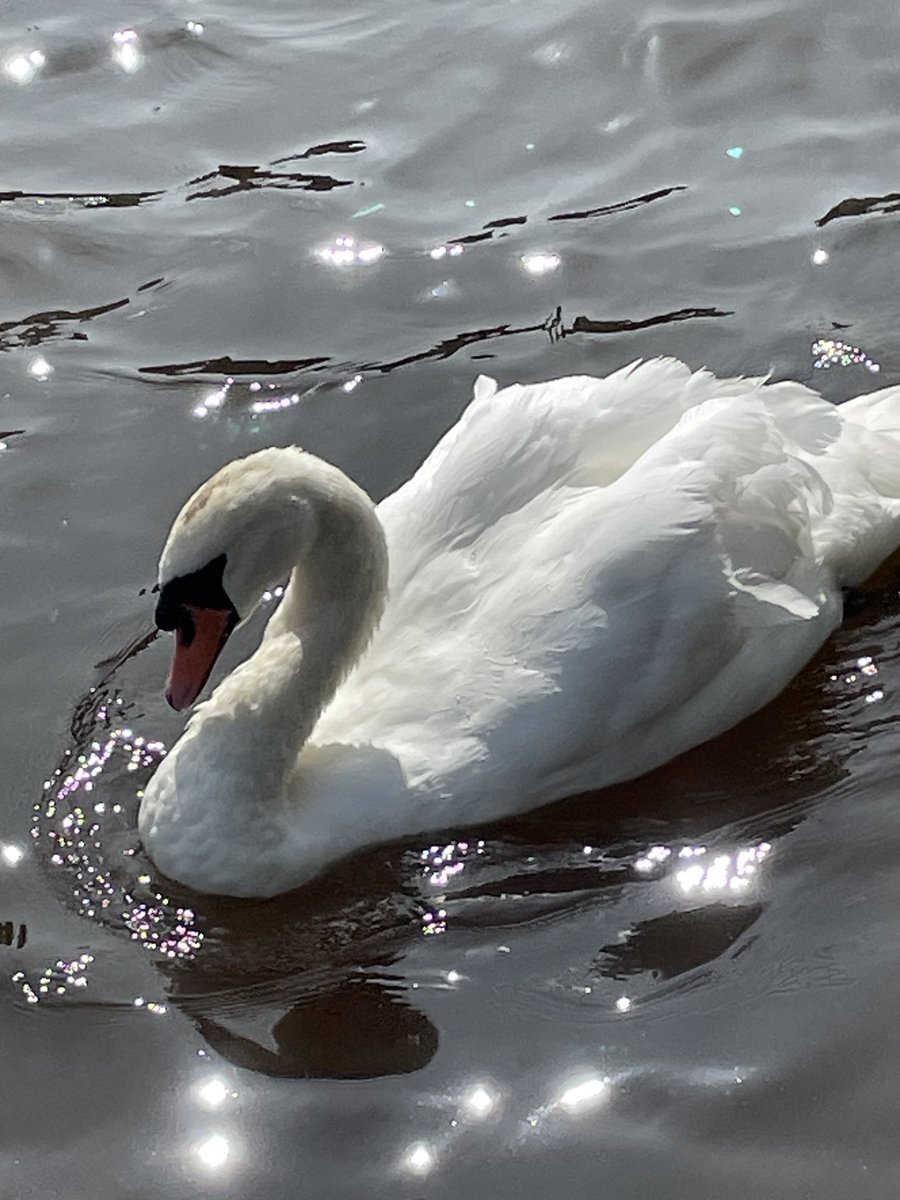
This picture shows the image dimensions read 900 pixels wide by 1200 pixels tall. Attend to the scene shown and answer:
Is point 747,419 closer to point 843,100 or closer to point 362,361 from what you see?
point 362,361

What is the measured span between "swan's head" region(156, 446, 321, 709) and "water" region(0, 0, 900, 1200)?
2.55ft

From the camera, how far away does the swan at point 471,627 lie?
20.6 feet

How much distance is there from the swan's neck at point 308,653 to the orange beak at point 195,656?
0.19 metres

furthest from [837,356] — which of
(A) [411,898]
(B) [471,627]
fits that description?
(A) [411,898]

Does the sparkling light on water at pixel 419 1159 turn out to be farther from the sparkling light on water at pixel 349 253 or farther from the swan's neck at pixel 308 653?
the sparkling light on water at pixel 349 253

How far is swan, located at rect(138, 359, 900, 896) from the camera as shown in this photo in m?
6.27

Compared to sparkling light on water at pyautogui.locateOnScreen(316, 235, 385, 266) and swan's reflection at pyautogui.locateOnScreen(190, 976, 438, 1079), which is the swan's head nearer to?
swan's reflection at pyautogui.locateOnScreen(190, 976, 438, 1079)

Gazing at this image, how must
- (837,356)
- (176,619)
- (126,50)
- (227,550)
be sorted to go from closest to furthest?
1. (227,550)
2. (176,619)
3. (837,356)
4. (126,50)

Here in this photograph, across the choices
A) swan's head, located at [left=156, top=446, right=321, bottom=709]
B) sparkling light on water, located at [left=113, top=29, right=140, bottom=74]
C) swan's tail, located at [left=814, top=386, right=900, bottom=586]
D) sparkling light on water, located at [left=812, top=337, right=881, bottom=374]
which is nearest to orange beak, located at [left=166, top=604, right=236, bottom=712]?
swan's head, located at [left=156, top=446, right=321, bottom=709]

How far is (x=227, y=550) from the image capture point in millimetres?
6086

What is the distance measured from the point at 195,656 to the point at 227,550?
39cm

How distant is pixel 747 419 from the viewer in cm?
690

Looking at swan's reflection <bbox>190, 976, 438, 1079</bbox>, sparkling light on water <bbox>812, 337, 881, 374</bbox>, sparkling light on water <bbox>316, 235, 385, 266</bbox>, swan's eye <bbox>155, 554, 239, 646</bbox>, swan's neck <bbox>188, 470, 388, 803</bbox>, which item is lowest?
swan's reflection <bbox>190, 976, 438, 1079</bbox>

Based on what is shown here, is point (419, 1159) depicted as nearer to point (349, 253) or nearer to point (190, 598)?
point (190, 598)
